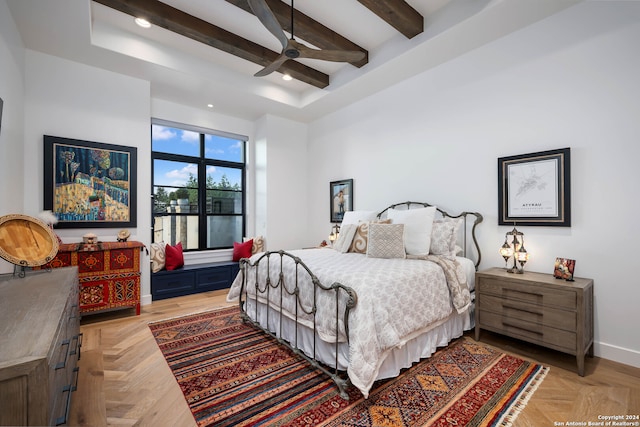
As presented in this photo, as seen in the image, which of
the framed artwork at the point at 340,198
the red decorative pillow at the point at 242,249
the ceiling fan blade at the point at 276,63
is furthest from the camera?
the red decorative pillow at the point at 242,249

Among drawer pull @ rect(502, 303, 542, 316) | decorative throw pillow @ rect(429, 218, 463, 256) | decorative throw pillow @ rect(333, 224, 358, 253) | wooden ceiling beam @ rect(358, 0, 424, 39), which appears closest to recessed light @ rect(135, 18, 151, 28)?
wooden ceiling beam @ rect(358, 0, 424, 39)

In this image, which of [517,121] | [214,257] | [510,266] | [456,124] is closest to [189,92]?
[214,257]

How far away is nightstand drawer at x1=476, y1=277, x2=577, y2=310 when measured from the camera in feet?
7.09

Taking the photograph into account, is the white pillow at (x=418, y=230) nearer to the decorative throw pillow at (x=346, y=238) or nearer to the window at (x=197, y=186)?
the decorative throw pillow at (x=346, y=238)

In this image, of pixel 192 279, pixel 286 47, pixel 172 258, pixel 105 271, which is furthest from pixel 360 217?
pixel 105 271

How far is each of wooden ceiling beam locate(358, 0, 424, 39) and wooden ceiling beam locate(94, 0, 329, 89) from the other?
1508mm

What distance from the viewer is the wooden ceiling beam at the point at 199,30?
2.80m

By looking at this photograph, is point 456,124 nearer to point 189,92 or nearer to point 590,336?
point 590,336

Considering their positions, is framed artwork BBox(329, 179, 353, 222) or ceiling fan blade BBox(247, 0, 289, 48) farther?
framed artwork BBox(329, 179, 353, 222)

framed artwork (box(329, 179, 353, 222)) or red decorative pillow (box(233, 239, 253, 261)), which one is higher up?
framed artwork (box(329, 179, 353, 222))

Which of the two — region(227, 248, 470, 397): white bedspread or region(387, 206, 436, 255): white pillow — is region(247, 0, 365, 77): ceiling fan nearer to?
region(387, 206, 436, 255): white pillow

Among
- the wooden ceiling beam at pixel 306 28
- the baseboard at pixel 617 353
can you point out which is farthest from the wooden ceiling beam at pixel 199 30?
the baseboard at pixel 617 353

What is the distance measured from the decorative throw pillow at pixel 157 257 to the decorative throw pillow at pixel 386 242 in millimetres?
3148

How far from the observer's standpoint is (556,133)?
260 centimetres
